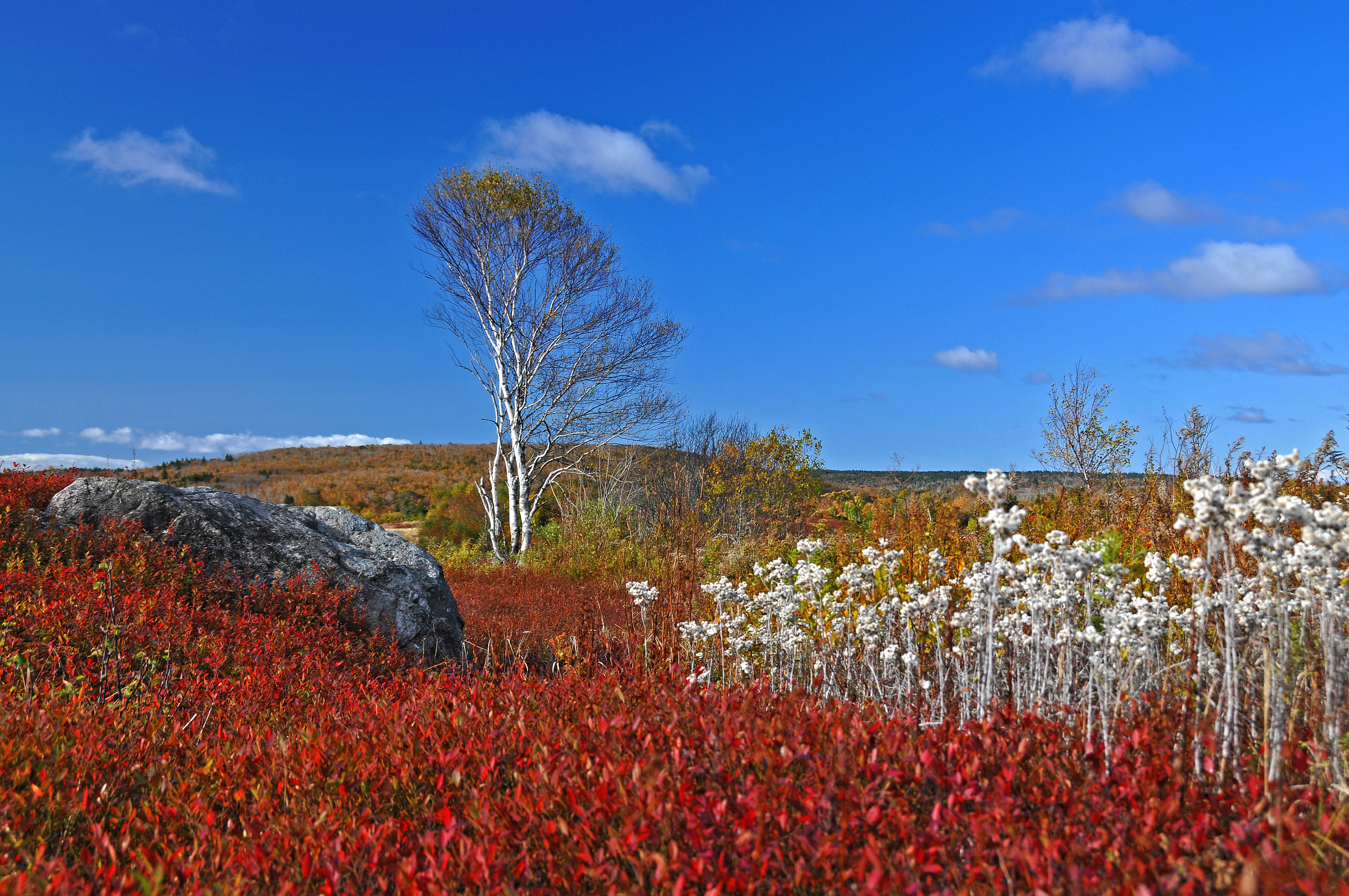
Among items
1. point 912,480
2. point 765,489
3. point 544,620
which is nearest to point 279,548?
point 544,620

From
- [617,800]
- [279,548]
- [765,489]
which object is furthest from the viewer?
[765,489]

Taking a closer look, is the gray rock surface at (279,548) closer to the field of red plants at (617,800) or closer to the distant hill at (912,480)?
the field of red plants at (617,800)

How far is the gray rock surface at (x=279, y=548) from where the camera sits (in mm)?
6035

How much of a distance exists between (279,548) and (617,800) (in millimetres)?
5238

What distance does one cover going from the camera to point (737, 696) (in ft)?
10.6

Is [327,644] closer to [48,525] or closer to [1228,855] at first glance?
[48,525]

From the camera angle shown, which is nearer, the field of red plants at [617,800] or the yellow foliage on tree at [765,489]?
the field of red plants at [617,800]

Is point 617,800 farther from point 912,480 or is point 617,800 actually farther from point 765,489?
point 912,480

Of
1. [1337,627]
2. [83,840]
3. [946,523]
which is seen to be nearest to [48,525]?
[83,840]

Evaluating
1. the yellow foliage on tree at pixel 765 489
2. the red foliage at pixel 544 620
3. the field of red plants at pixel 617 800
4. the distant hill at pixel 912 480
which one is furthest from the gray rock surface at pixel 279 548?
the distant hill at pixel 912 480

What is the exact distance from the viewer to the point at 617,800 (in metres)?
2.18

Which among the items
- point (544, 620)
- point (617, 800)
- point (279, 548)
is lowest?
point (544, 620)

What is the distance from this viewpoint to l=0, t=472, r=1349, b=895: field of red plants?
185cm

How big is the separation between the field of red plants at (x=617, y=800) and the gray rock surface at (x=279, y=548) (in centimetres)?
204
